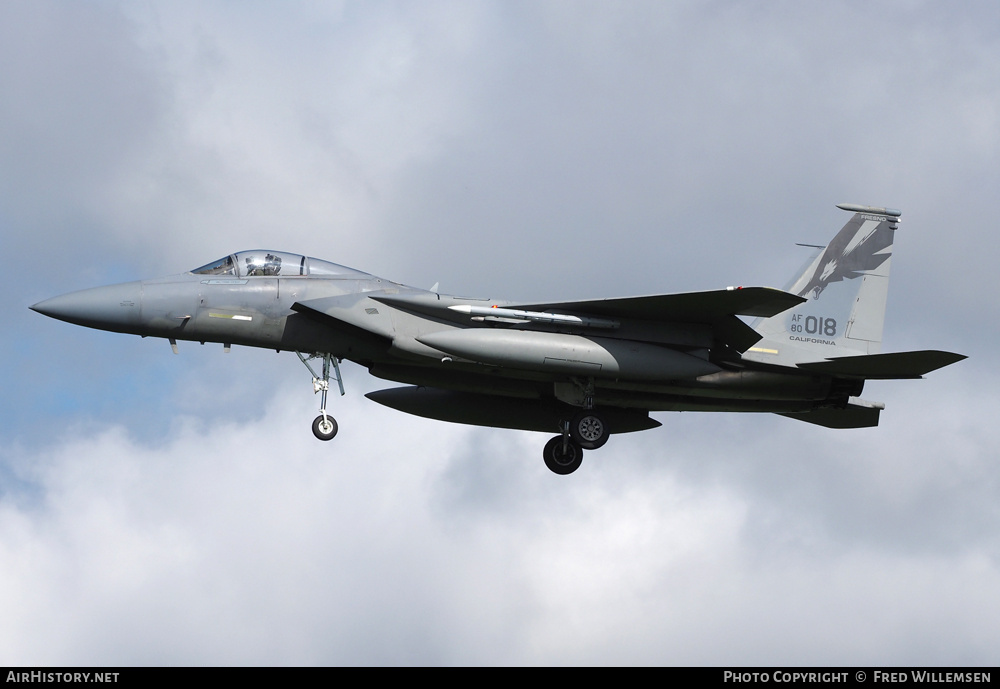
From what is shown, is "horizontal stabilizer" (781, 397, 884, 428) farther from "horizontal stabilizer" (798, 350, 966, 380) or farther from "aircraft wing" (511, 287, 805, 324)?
"aircraft wing" (511, 287, 805, 324)

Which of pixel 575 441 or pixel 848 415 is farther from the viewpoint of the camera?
pixel 848 415

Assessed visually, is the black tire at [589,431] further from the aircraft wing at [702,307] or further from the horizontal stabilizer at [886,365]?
the horizontal stabilizer at [886,365]

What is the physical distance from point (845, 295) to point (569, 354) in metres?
6.20

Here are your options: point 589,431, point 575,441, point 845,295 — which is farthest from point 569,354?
point 845,295

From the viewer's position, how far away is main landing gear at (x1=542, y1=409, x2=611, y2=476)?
2088cm

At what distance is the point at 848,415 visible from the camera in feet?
74.4

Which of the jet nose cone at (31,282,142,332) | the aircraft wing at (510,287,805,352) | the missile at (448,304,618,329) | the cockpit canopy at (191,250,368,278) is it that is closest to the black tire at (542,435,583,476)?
the missile at (448,304,618,329)

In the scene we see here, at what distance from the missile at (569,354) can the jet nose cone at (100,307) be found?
4673 mm

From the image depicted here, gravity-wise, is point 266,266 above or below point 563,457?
above

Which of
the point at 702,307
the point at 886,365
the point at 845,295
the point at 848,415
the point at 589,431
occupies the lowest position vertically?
the point at 589,431

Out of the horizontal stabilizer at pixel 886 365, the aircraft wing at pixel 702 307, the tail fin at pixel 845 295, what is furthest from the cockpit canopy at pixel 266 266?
the horizontal stabilizer at pixel 886 365

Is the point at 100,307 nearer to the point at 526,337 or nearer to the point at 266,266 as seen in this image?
the point at 266,266

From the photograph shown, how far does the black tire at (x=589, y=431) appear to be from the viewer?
68.4ft
